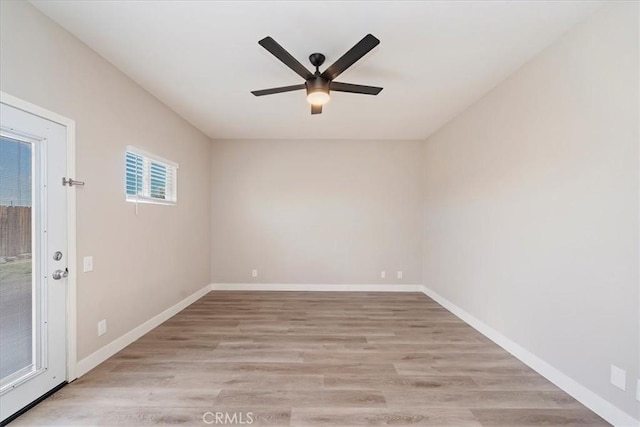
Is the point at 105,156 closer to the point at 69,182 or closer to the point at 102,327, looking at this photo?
the point at 69,182

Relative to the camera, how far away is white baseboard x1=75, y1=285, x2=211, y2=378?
2.41 meters

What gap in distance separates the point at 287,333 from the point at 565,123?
314 centimetres

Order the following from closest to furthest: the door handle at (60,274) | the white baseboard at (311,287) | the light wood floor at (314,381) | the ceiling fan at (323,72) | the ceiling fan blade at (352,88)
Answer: the light wood floor at (314,381) → the ceiling fan at (323,72) → the door handle at (60,274) → the ceiling fan blade at (352,88) → the white baseboard at (311,287)

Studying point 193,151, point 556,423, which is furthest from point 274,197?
point 556,423

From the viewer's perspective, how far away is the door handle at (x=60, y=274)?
6.99 feet

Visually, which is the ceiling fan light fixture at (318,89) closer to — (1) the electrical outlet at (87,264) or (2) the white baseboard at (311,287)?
(1) the electrical outlet at (87,264)

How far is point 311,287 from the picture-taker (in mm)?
5156

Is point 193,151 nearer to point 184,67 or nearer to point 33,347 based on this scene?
point 184,67

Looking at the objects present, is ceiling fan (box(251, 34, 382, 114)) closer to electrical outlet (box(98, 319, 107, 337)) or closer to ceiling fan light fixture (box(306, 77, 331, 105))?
ceiling fan light fixture (box(306, 77, 331, 105))

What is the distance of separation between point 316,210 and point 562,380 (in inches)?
148

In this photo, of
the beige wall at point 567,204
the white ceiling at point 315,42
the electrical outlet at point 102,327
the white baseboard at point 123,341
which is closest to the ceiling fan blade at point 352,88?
the white ceiling at point 315,42

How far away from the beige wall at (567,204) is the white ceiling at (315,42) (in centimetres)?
31

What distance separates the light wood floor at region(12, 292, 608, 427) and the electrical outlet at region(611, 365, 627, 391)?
0.28m

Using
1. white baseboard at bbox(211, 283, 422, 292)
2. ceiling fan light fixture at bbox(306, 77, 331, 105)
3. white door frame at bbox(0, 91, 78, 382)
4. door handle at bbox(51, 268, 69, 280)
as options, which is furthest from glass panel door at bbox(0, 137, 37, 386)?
white baseboard at bbox(211, 283, 422, 292)
